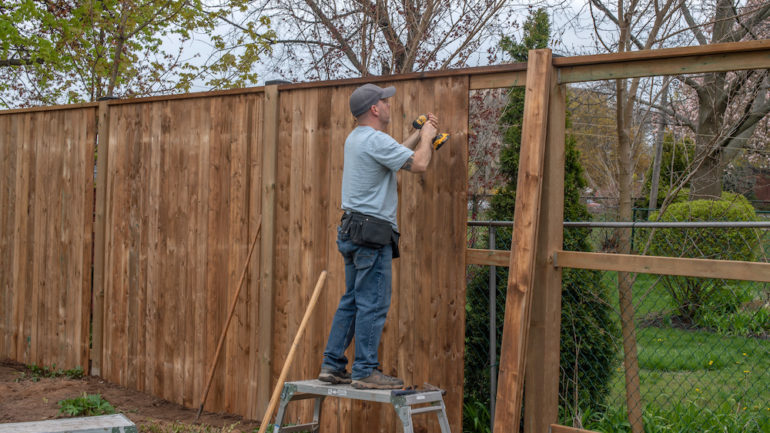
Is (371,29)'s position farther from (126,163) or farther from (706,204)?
(706,204)

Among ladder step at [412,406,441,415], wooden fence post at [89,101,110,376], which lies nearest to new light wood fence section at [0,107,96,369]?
wooden fence post at [89,101,110,376]

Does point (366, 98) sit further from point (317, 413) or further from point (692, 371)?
point (692, 371)

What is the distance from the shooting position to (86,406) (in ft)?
17.6

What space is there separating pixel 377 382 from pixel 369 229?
32.2 inches

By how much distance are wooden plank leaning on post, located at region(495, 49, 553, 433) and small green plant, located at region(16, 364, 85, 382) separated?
455 cm

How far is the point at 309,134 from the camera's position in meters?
4.88

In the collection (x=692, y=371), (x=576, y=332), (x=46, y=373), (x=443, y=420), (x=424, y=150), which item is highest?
(x=424, y=150)

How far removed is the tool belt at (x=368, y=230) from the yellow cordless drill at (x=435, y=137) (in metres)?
0.50

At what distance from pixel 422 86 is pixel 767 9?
4.66 meters

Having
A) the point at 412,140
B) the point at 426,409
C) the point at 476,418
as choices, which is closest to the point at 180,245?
the point at 412,140

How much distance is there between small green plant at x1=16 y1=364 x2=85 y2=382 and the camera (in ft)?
21.4

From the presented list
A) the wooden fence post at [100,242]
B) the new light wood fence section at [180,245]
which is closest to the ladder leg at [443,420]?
the new light wood fence section at [180,245]

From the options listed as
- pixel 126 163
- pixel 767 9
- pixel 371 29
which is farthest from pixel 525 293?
pixel 371 29

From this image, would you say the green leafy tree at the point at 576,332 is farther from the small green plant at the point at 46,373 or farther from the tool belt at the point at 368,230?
the small green plant at the point at 46,373
